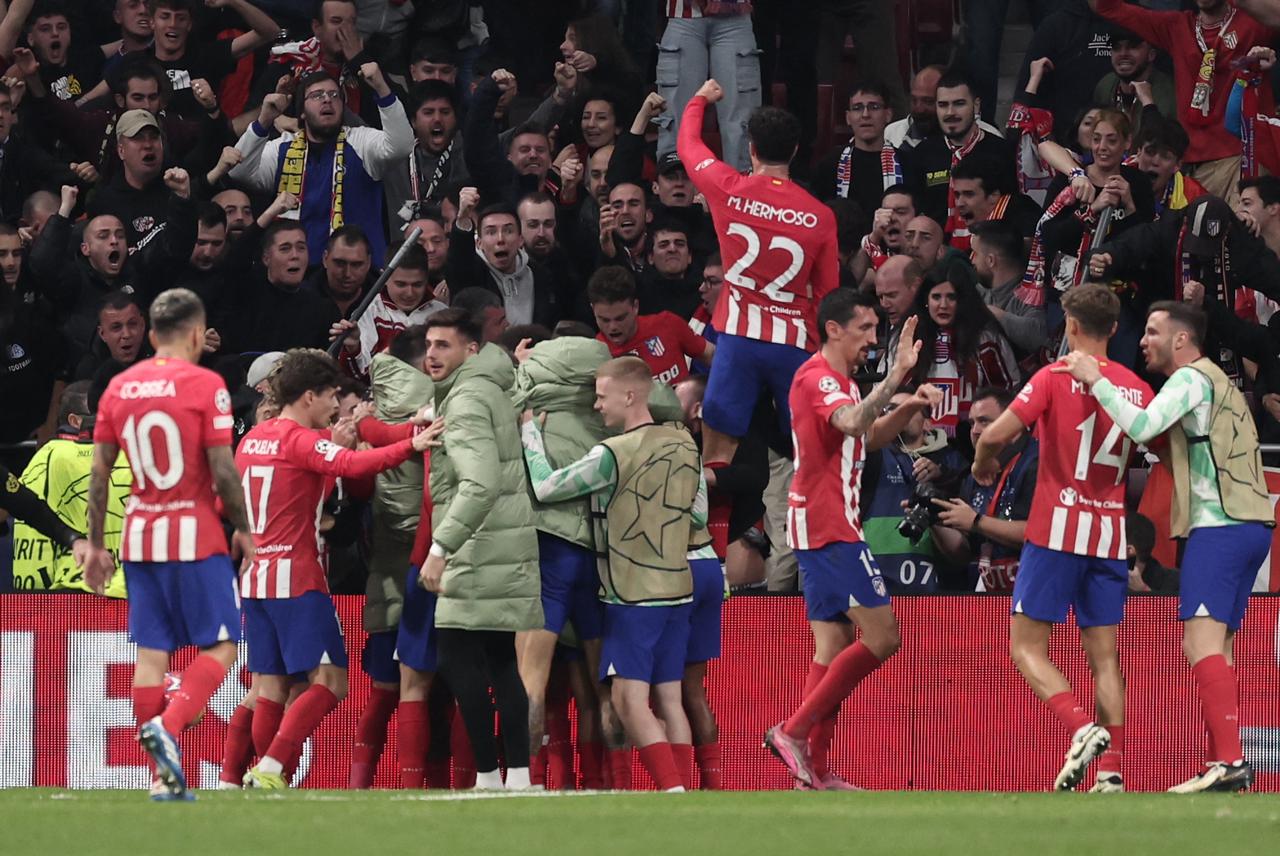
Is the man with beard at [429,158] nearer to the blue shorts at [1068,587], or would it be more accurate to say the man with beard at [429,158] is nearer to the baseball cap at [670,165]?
the baseball cap at [670,165]

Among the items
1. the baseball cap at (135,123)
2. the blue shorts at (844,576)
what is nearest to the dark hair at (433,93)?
the baseball cap at (135,123)

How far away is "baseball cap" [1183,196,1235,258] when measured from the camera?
44.5 ft

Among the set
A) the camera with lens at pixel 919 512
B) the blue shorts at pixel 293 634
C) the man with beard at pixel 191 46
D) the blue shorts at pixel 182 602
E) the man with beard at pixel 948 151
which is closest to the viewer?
the blue shorts at pixel 182 602

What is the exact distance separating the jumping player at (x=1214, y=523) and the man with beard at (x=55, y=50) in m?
9.51

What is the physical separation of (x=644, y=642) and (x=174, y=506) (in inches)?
94.0

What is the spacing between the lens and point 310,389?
35.4 ft

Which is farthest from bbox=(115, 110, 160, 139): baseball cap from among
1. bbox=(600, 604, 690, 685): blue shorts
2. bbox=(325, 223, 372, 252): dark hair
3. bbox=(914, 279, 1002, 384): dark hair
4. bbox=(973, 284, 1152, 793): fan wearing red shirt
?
bbox=(973, 284, 1152, 793): fan wearing red shirt

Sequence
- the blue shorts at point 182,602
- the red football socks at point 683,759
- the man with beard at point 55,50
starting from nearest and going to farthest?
the blue shorts at point 182,602, the red football socks at point 683,759, the man with beard at point 55,50

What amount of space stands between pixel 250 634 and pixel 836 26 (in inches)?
332

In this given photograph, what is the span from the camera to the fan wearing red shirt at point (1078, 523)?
33.9 ft

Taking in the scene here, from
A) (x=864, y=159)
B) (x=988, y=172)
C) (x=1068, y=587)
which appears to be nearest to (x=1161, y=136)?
(x=988, y=172)

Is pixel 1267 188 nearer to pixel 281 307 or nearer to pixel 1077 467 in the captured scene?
pixel 1077 467

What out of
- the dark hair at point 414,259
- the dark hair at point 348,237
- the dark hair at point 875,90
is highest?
the dark hair at point 875,90

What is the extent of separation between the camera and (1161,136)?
48.5 feet
